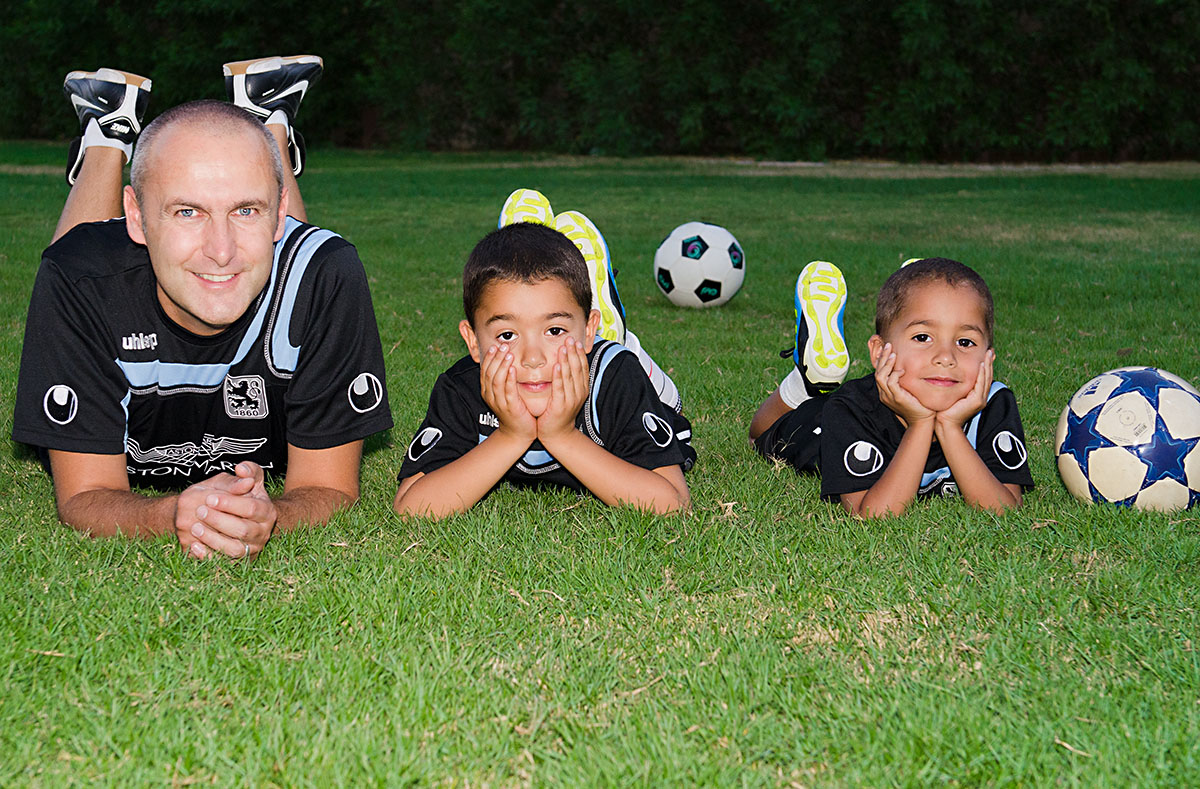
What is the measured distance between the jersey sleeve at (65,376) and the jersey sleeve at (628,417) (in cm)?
139

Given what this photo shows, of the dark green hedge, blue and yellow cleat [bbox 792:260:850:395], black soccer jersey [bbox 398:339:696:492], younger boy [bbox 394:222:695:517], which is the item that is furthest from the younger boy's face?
the dark green hedge

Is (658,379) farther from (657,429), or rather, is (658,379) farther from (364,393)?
(364,393)

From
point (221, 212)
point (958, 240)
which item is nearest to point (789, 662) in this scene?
point (221, 212)

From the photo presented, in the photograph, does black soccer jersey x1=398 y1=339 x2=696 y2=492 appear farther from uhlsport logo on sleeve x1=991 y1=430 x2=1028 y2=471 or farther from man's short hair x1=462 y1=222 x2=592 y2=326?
uhlsport logo on sleeve x1=991 y1=430 x2=1028 y2=471

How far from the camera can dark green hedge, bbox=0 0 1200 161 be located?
2584 centimetres

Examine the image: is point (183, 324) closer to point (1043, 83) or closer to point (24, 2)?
point (1043, 83)

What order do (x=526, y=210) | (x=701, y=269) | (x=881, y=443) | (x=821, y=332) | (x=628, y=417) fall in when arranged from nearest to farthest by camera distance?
(x=628, y=417) < (x=881, y=443) < (x=821, y=332) < (x=526, y=210) < (x=701, y=269)

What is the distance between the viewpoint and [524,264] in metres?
3.30

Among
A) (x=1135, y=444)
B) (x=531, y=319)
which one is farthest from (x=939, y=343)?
(x=531, y=319)

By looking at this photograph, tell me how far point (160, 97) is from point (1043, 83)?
25910mm

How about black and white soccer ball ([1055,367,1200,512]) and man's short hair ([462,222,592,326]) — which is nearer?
man's short hair ([462,222,592,326])

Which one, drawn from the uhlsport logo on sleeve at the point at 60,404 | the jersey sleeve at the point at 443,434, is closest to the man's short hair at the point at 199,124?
the uhlsport logo on sleeve at the point at 60,404

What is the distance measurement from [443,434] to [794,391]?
1.65 m

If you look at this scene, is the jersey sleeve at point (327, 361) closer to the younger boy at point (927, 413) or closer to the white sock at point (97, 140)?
the younger boy at point (927, 413)
